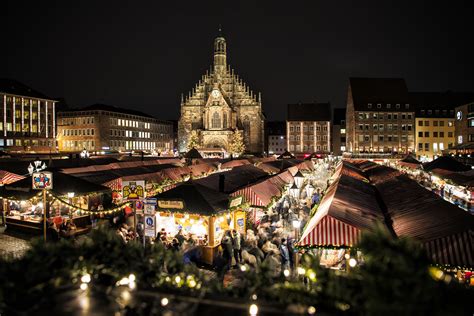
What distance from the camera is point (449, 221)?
344 inches

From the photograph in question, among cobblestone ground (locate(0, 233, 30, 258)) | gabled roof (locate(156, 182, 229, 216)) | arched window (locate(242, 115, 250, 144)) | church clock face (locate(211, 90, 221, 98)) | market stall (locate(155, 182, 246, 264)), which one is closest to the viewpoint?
gabled roof (locate(156, 182, 229, 216))

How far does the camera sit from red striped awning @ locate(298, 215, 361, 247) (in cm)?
863

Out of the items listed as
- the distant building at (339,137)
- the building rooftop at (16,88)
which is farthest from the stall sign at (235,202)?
the distant building at (339,137)

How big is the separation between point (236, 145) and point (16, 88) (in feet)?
135

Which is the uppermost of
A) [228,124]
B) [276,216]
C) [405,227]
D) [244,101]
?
[244,101]

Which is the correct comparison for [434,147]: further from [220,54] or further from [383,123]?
[220,54]

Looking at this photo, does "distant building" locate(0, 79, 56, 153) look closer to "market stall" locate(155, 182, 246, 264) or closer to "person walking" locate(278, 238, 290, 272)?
"market stall" locate(155, 182, 246, 264)

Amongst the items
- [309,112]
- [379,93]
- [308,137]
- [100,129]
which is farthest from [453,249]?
[100,129]

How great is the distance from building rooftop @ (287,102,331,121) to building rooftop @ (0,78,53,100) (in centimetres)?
5049

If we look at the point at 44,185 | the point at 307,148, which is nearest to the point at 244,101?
the point at 307,148

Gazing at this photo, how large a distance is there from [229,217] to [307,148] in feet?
221

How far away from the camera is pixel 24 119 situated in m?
64.9

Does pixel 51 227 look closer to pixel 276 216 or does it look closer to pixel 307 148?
pixel 276 216

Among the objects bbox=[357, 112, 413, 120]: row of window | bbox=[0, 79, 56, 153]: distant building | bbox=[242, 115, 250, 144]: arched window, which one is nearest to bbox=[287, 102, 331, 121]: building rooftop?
bbox=[357, 112, 413, 120]: row of window
